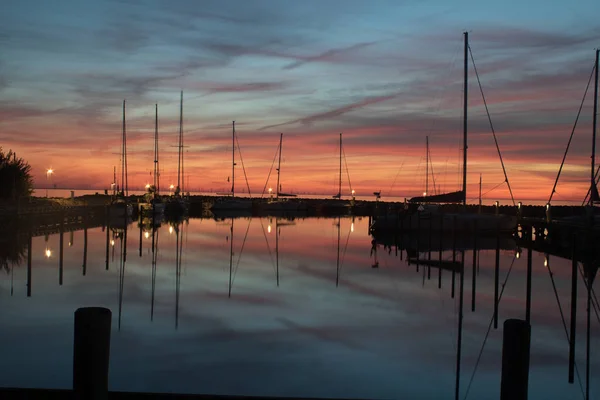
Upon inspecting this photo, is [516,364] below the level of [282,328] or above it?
above

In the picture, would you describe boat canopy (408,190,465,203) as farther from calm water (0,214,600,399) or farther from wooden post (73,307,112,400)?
wooden post (73,307,112,400)

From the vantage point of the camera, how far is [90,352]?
7184 millimetres

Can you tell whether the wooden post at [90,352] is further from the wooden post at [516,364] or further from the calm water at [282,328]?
the wooden post at [516,364]

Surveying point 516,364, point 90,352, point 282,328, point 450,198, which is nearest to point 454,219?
point 450,198

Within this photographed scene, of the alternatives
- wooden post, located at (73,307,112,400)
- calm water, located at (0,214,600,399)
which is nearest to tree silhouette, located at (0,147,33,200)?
calm water, located at (0,214,600,399)

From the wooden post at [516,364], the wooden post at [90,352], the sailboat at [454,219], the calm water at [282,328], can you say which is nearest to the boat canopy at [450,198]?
the sailboat at [454,219]

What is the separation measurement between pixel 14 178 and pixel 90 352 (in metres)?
59.0

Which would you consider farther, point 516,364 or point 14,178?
point 14,178

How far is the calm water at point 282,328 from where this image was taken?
37.2ft

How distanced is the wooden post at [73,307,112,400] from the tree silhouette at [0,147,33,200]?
5720cm

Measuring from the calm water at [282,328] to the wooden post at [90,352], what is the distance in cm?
351

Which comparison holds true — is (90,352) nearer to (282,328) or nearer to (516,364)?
(516,364)

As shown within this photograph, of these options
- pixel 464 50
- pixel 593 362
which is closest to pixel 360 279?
pixel 593 362

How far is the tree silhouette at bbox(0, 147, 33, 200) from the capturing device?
195ft
